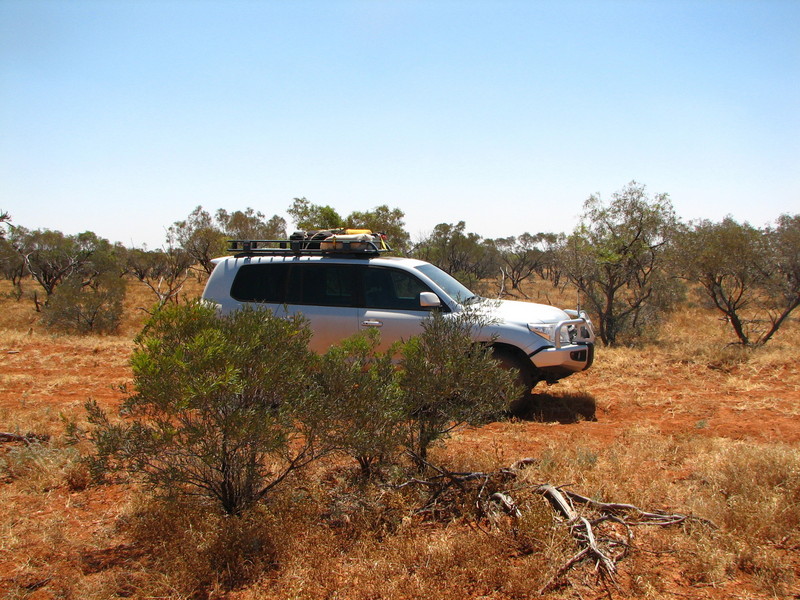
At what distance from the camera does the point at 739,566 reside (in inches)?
115

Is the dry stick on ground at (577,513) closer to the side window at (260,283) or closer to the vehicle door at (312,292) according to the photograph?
the vehicle door at (312,292)

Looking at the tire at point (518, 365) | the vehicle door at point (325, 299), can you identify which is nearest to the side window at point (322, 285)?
the vehicle door at point (325, 299)

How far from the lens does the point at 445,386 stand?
3.97m

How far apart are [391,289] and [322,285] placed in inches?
32.4

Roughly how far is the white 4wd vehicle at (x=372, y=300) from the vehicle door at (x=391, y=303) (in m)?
0.01

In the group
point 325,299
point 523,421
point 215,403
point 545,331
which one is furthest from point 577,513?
point 325,299

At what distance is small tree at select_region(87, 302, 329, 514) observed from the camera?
3.09 meters

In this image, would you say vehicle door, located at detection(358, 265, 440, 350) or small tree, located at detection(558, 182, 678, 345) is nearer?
vehicle door, located at detection(358, 265, 440, 350)

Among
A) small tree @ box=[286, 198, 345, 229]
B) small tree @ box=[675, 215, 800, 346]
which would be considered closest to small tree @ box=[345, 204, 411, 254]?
small tree @ box=[286, 198, 345, 229]

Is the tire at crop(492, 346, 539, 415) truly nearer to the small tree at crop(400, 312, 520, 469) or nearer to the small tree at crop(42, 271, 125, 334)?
the small tree at crop(400, 312, 520, 469)

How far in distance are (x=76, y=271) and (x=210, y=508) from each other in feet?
77.1

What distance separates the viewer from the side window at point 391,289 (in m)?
6.37

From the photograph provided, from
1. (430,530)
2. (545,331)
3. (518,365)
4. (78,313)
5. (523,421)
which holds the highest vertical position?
(545,331)

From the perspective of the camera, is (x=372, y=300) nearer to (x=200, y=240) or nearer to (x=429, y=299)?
(x=429, y=299)
